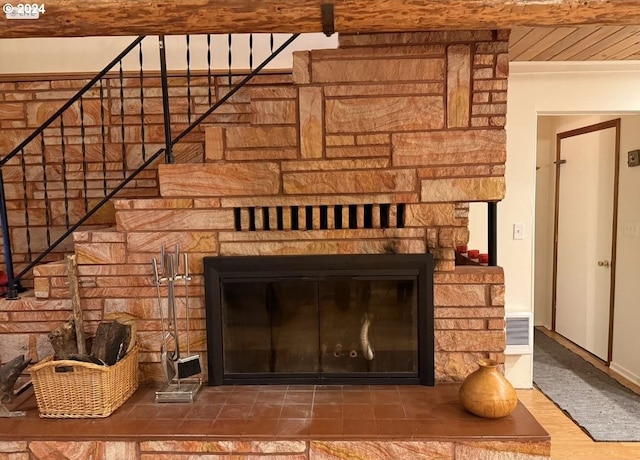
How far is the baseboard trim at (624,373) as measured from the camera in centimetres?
339

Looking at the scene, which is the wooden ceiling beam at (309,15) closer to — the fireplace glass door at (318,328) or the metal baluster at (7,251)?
the metal baluster at (7,251)

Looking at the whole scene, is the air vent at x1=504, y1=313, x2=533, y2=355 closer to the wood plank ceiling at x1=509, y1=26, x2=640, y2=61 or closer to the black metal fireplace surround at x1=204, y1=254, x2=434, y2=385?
the black metal fireplace surround at x1=204, y1=254, x2=434, y2=385

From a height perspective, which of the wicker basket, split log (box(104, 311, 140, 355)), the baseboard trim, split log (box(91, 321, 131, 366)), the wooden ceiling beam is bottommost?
the baseboard trim

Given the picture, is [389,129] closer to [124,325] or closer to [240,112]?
[240,112]

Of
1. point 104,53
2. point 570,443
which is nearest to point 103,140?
point 104,53

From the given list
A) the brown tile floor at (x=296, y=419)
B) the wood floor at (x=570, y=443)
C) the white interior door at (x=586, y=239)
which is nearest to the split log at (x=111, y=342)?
the brown tile floor at (x=296, y=419)

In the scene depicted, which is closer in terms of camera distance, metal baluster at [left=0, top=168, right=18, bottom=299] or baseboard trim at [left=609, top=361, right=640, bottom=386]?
metal baluster at [left=0, top=168, right=18, bottom=299]

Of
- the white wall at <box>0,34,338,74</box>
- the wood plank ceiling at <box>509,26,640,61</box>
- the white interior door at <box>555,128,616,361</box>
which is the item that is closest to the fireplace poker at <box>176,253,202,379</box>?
the white wall at <box>0,34,338,74</box>

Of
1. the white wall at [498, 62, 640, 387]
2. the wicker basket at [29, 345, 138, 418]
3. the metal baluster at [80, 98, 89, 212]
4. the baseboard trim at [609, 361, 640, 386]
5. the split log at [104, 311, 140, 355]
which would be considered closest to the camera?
the wicker basket at [29, 345, 138, 418]

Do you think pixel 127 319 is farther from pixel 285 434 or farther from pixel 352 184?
pixel 352 184

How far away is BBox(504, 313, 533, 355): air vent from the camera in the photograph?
3.25 meters

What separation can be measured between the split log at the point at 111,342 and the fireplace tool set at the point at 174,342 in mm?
191

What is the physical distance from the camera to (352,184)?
2271 mm

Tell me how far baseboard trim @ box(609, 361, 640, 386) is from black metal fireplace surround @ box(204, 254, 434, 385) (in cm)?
217
